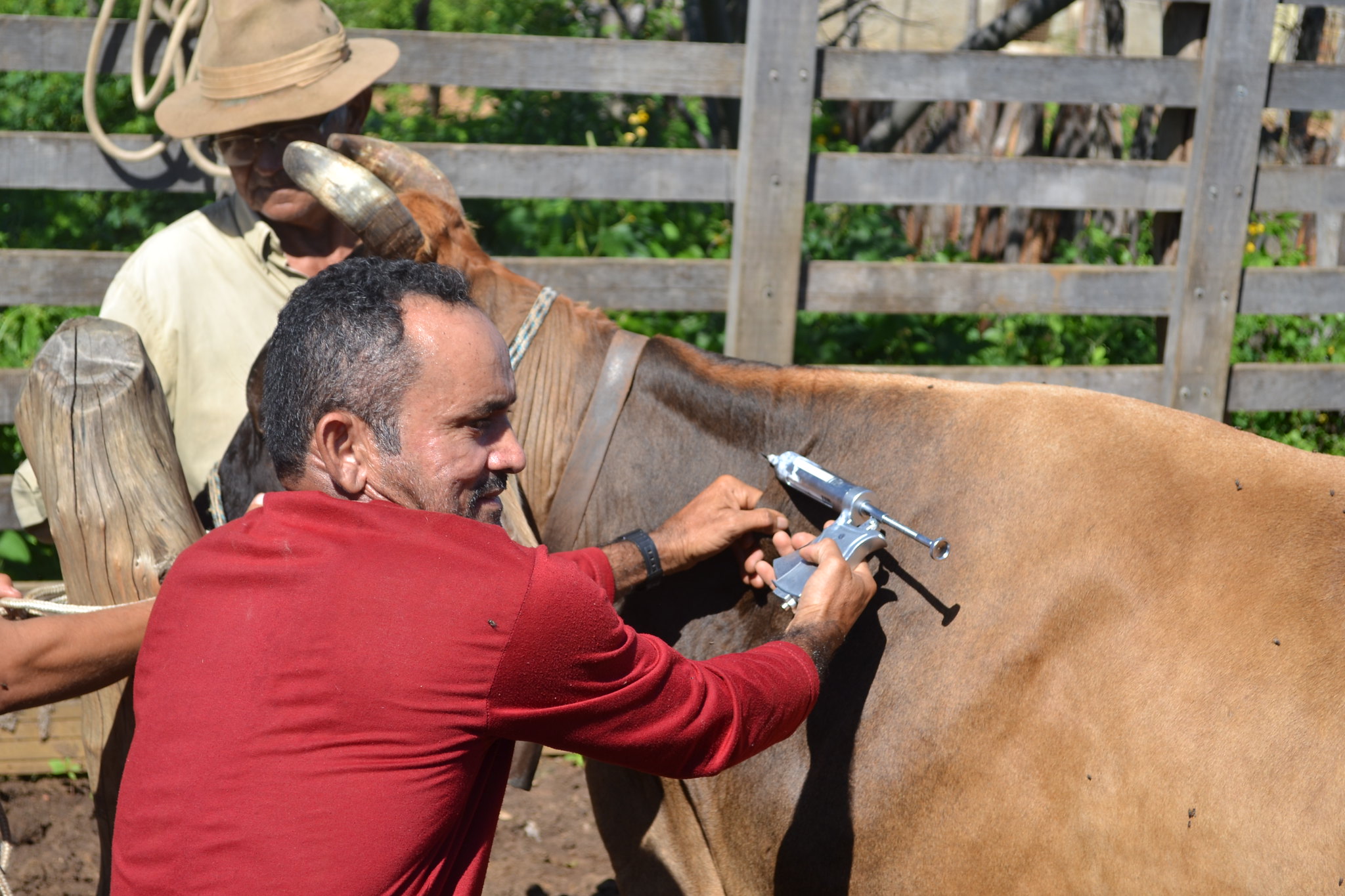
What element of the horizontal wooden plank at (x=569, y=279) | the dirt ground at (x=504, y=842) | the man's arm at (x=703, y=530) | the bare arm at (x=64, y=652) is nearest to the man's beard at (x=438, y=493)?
the man's arm at (x=703, y=530)

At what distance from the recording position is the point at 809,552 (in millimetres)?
2133

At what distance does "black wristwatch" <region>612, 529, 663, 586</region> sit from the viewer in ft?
7.45

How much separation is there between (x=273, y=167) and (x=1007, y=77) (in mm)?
2775

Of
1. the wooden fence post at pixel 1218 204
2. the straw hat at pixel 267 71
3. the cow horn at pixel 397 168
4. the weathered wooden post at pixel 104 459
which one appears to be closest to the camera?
Result: the weathered wooden post at pixel 104 459

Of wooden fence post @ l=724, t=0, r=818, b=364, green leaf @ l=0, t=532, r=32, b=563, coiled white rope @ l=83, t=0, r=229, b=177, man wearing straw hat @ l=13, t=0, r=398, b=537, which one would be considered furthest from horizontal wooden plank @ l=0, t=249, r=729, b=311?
man wearing straw hat @ l=13, t=0, r=398, b=537

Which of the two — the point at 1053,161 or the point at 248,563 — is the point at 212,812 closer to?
the point at 248,563

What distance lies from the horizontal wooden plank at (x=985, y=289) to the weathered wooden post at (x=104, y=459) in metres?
2.69

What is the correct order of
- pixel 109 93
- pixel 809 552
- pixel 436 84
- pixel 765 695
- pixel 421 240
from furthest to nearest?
pixel 109 93
pixel 436 84
pixel 421 240
pixel 809 552
pixel 765 695

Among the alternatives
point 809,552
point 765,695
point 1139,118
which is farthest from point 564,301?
point 1139,118

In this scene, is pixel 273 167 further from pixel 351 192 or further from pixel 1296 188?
pixel 1296 188

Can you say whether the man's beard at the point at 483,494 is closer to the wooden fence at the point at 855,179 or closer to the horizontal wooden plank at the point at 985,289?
the wooden fence at the point at 855,179

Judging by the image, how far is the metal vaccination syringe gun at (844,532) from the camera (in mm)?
2116

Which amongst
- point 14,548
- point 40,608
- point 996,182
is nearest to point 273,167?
point 40,608

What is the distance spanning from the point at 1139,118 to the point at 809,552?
582cm
